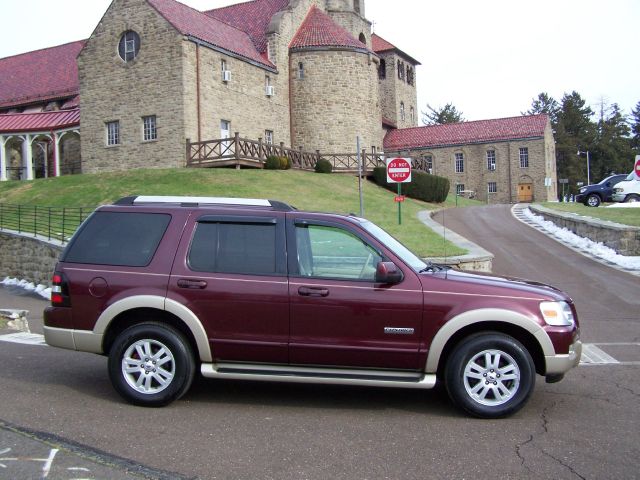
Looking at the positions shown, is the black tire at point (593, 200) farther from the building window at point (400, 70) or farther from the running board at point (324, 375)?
the building window at point (400, 70)

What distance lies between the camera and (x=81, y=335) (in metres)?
6.01

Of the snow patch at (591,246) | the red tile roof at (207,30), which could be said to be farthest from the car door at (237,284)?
the red tile roof at (207,30)

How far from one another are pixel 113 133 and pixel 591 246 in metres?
26.6

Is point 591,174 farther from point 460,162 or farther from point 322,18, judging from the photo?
point 322,18

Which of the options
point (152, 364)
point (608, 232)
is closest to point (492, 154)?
point (608, 232)

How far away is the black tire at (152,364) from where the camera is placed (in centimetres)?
582

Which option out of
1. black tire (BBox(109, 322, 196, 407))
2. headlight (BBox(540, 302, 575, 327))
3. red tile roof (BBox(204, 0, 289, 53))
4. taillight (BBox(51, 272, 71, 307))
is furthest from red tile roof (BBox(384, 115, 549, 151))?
black tire (BBox(109, 322, 196, 407))

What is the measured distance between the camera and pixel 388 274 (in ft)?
18.2

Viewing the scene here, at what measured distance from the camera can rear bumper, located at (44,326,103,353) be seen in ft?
19.7

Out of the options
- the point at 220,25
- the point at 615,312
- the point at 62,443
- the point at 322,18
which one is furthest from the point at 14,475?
the point at 322,18

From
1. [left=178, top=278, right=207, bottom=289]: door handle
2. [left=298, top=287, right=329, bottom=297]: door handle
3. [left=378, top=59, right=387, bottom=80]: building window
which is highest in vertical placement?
[left=378, top=59, right=387, bottom=80]: building window

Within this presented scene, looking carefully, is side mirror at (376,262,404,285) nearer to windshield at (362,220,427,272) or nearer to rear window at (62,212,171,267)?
windshield at (362,220,427,272)

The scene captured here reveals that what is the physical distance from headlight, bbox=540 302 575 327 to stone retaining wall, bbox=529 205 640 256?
14.0m

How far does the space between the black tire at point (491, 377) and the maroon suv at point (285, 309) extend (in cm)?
1
